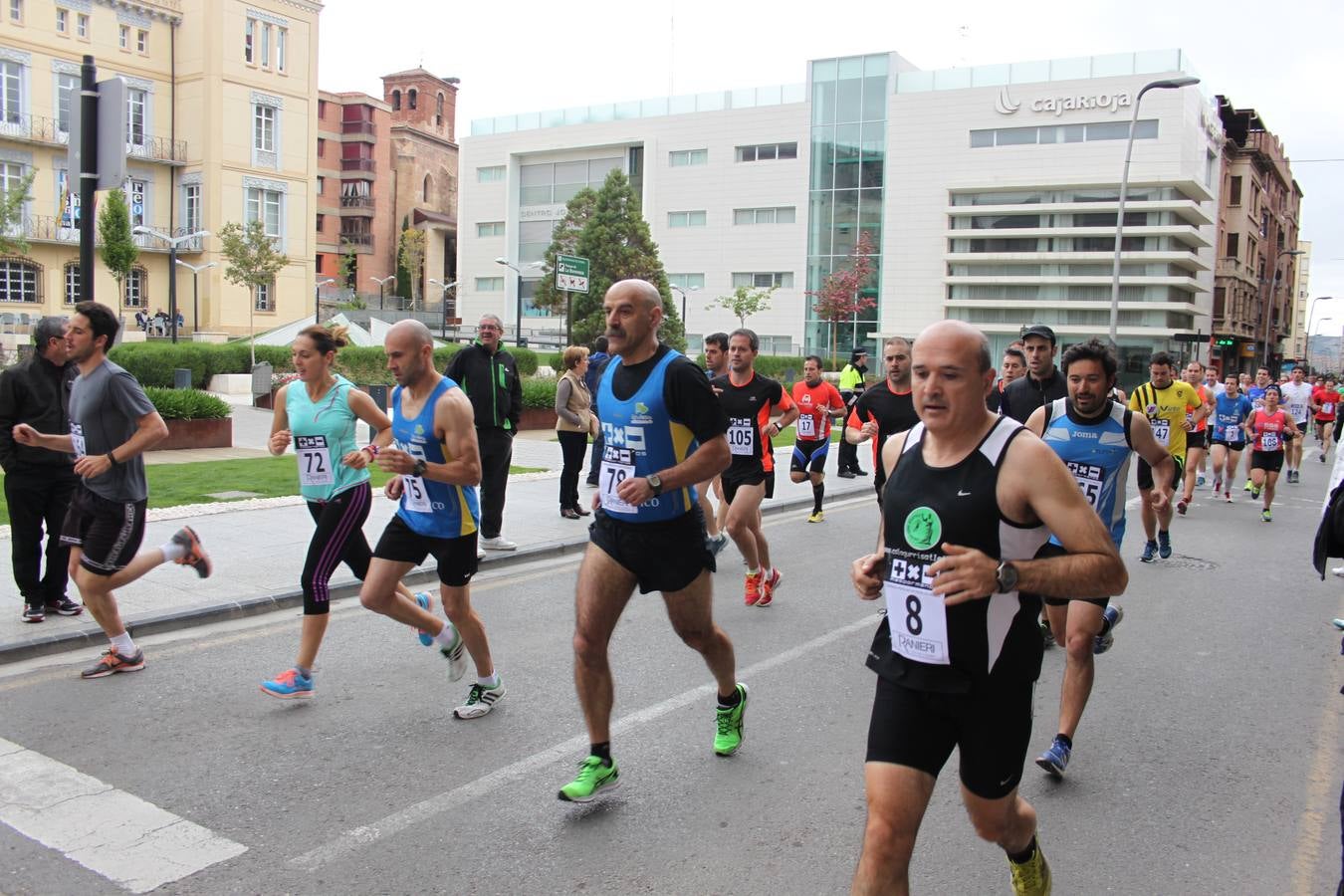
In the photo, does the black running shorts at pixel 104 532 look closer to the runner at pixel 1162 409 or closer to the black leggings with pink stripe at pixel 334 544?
the black leggings with pink stripe at pixel 334 544

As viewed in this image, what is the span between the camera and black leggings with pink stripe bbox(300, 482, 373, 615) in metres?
5.46

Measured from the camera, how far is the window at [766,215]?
214 ft

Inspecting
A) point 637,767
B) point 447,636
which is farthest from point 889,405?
point 637,767

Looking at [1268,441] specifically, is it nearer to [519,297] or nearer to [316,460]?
[316,460]

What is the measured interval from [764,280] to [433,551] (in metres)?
62.6

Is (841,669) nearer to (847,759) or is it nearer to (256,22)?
(847,759)

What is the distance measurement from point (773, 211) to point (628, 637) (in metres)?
61.1

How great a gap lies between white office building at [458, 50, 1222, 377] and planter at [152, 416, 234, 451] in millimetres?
48961

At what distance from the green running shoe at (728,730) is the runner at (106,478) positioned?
3225mm

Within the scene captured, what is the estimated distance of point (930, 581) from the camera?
111 inches

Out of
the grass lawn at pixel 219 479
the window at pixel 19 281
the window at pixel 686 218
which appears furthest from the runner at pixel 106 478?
the window at pixel 686 218

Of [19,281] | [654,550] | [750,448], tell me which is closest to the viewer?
[654,550]

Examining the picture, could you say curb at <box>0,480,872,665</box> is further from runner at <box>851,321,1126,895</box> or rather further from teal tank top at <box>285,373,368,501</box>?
runner at <box>851,321,1126,895</box>

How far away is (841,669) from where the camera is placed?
21.0ft
